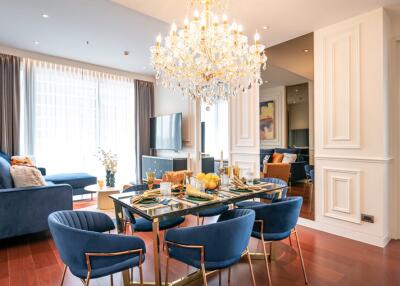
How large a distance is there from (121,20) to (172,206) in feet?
10.6

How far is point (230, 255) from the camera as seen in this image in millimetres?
1600

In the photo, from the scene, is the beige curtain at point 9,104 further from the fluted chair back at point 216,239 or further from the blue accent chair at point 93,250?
the fluted chair back at point 216,239

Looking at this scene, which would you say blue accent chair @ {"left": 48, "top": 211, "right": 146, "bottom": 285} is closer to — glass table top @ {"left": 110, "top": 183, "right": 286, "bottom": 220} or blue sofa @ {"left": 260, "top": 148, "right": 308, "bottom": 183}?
glass table top @ {"left": 110, "top": 183, "right": 286, "bottom": 220}

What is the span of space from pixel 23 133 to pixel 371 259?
6.20 meters

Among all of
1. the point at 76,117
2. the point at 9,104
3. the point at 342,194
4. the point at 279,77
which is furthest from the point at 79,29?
the point at 279,77

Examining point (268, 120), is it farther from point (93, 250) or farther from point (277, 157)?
point (93, 250)

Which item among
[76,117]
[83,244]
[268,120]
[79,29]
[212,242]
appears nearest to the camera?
[83,244]

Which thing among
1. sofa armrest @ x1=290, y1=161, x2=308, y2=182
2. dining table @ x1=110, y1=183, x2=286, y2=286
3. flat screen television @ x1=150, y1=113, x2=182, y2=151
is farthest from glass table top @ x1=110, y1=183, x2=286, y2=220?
sofa armrest @ x1=290, y1=161, x2=308, y2=182

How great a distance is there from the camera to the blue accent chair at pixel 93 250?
1.44 m

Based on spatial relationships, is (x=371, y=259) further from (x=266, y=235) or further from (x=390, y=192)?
(x=266, y=235)

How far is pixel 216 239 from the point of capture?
1533 millimetres

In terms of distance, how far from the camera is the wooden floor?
84.8 inches

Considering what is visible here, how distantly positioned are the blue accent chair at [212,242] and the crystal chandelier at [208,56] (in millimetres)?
1630

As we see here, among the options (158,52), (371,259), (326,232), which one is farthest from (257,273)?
(158,52)
